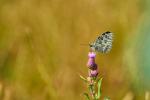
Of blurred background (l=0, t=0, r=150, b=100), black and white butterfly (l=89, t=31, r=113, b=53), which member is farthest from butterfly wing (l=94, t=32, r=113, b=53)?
blurred background (l=0, t=0, r=150, b=100)

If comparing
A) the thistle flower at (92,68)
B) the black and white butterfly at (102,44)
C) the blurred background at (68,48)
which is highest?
the black and white butterfly at (102,44)

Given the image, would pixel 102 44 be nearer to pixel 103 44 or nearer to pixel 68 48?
pixel 103 44

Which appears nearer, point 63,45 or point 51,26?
point 63,45

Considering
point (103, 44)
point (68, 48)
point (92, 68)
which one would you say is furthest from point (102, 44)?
point (68, 48)

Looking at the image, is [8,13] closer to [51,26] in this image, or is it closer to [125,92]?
[51,26]

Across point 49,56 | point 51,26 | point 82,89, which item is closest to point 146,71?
point 82,89

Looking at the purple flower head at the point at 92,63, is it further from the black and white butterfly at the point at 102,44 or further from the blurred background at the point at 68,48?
the blurred background at the point at 68,48

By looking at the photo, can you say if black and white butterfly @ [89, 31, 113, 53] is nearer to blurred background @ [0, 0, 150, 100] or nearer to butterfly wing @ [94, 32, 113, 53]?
butterfly wing @ [94, 32, 113, 53]

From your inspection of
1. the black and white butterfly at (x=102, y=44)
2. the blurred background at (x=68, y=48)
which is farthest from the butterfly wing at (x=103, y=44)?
the blurred background at (x=68, y=48)
